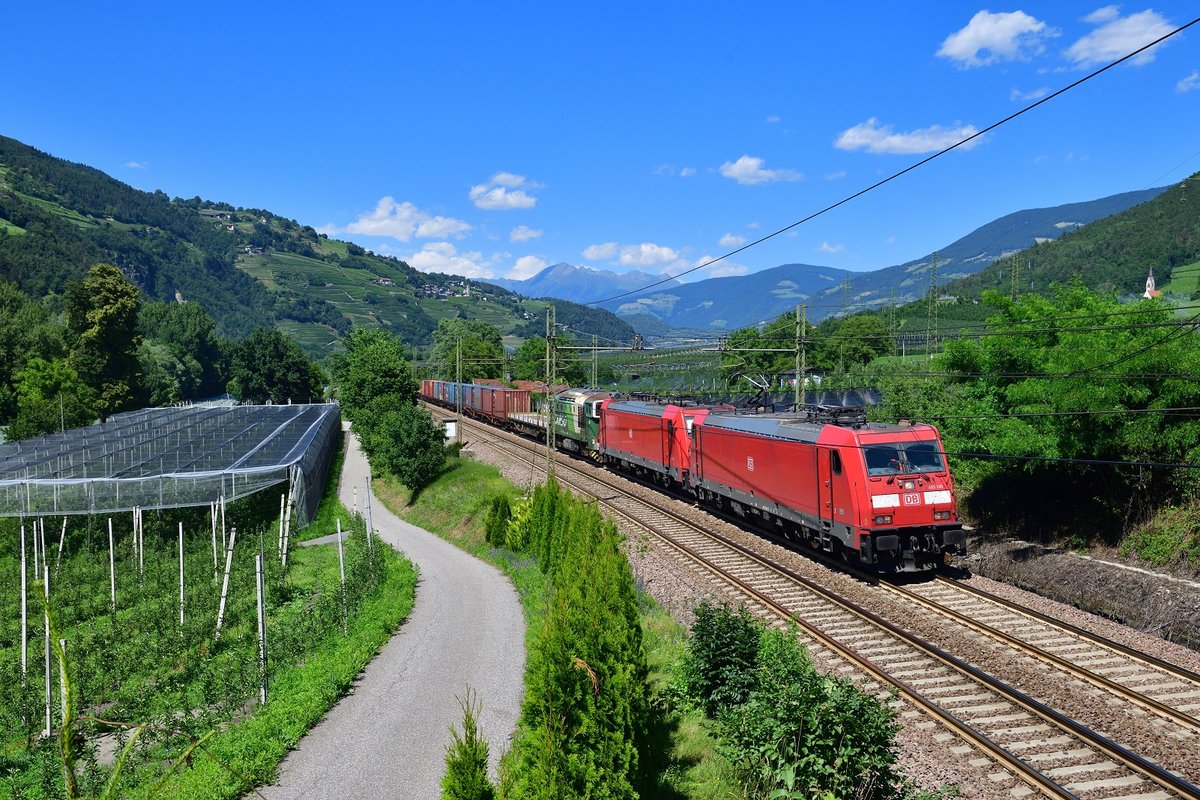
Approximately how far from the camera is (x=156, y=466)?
32094mm

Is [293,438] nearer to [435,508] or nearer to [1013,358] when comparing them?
[435,508]

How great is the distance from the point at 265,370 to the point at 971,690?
323ft

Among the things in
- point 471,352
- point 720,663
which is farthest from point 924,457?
point 471,352

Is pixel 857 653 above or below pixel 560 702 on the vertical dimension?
below

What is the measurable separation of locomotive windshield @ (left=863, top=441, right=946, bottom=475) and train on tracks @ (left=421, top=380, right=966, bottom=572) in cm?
2

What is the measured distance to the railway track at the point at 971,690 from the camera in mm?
9969

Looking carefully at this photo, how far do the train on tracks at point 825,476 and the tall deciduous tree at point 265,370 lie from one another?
78.6m

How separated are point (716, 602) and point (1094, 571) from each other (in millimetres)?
8227

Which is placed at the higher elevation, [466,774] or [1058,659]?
[466,774]

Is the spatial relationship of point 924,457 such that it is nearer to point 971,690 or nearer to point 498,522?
point 971,690

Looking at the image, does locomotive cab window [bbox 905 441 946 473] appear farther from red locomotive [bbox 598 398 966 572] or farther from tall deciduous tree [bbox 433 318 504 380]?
tall deciduous tree [bbox 433 318 504 380]

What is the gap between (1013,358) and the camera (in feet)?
75.4

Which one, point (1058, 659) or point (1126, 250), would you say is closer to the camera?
point (1058, 659)

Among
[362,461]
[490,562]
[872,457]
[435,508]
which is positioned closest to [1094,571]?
[872,457]
